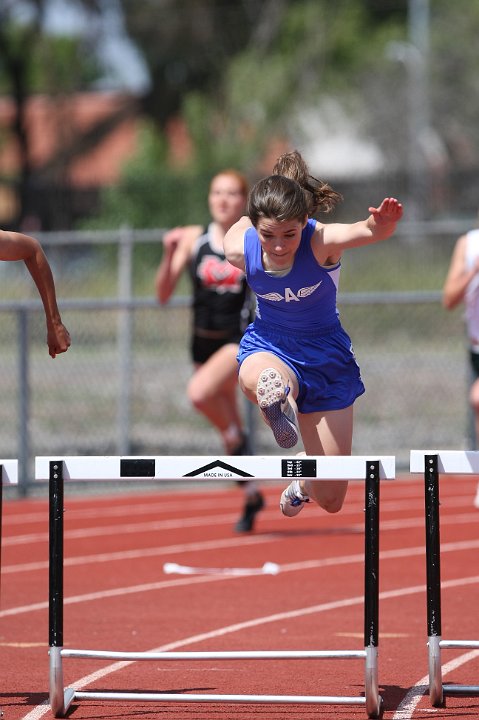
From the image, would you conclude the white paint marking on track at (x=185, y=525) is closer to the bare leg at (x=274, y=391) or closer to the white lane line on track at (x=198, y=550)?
the white lane line on track at (x=198, y=550)

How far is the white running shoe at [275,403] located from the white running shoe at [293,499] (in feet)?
1.50

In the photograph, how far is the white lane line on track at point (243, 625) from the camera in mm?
5633

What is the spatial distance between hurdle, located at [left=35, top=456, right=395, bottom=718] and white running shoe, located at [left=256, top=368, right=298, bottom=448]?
53 cm

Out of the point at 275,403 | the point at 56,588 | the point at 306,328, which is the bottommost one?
the point at 56,588

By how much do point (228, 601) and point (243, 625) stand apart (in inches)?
28.3

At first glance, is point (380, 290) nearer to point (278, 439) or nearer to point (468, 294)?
point (468, 294)

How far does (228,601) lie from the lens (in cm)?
776

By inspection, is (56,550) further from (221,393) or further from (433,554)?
(221,393)

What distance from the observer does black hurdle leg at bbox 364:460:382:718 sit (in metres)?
4.91

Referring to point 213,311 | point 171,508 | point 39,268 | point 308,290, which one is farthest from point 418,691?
point 171,508

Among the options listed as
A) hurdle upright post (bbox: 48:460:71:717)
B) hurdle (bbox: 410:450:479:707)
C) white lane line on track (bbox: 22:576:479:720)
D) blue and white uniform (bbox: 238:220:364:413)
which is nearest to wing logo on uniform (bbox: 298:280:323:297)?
blue and white uniform (bbox: 238:220:364:413)

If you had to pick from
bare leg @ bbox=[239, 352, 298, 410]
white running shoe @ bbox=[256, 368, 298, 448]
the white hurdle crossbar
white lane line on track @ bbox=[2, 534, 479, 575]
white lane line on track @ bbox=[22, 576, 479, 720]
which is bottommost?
white lane line on track @ bbox=[22, 576, 479, 720]

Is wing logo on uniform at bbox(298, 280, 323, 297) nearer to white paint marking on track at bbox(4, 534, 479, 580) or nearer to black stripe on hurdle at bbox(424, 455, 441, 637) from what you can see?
black stripe on hurdle at bbox(424, 455, 441, 637)

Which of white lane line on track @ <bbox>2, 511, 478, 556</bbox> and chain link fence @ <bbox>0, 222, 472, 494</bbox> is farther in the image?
chain link fence @ <bbox>0, 222, 472, 494</bbox>
